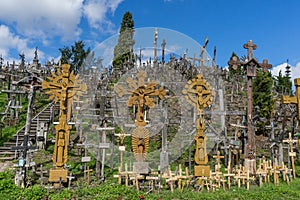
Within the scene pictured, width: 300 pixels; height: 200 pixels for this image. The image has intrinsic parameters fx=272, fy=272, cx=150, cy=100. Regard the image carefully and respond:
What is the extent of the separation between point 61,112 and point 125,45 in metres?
6.48

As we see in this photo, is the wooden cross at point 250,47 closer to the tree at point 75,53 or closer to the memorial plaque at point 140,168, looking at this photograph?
the memorial plaque at point 140,168

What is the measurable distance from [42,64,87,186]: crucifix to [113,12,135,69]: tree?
16.7 feet

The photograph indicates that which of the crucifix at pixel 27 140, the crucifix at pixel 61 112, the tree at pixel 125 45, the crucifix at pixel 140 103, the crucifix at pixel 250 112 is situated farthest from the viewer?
the tree at pixel 125 45

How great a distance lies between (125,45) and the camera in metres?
14.2

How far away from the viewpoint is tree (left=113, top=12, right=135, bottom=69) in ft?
46.9

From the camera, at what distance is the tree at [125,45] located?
14.3m

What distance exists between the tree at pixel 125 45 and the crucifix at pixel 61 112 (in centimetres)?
510

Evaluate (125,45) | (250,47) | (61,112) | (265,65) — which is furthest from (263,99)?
(61,112)

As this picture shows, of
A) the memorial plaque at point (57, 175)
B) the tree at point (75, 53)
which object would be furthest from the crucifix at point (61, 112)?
the tree at point (75, 53)

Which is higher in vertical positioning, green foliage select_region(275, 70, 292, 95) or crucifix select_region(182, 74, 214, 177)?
green foliage select_region(275, 70, 292, 95)

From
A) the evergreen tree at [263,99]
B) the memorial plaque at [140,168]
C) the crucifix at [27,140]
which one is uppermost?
the evergreen tree at [263,99]

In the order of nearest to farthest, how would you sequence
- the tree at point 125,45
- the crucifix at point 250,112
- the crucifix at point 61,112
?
the crucifix at point 61,112
the crucifix at point 250,112
the tree at point 125,45

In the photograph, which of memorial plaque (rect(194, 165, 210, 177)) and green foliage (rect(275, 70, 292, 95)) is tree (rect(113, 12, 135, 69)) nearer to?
memorial plaque (rect(194, 165, 210, 177))

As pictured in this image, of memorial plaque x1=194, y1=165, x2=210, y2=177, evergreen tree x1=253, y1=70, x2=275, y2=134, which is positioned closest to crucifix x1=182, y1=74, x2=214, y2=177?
memorial plaque x1=194, y1=165, x2=210, y2=177
